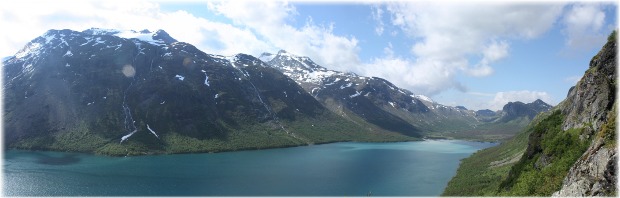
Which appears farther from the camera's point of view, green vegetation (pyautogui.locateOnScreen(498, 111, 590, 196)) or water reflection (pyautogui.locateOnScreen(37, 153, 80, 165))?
water reflection (pyautogui.locateOnScreen(37, 153, 80, 165))

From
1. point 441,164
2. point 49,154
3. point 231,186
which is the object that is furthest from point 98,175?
point 441,164

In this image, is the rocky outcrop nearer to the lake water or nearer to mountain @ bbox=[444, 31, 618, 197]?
mountain @ bbox=[444, 31, 618, 197]

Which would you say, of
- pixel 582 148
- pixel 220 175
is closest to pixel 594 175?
pixel 582 148

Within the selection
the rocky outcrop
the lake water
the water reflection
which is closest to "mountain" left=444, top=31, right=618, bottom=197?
the rocky outcrop

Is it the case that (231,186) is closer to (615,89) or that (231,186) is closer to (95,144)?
(615,89)

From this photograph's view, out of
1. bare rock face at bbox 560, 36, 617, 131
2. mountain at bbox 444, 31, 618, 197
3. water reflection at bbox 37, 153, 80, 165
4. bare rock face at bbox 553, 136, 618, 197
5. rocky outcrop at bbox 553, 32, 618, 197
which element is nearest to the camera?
bare rock face at bbox 553, 136, 618, 197

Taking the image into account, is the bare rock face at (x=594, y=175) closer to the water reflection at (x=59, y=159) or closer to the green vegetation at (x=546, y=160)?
the green vegetation at (x=546, y=160)

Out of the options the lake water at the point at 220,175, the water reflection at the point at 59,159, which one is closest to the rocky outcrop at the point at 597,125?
the lake water at the point at 220,175
